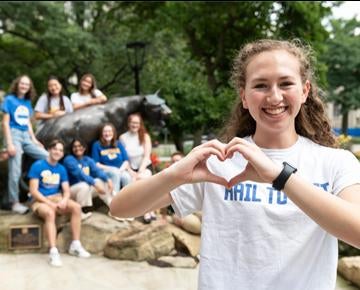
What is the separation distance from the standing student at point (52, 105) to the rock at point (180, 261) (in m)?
2.81

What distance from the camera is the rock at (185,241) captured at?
6109mm

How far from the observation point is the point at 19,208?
6.54m

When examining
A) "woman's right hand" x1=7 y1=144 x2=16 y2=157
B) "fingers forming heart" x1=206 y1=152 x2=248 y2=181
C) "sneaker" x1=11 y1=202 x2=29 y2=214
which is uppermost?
"fingers forming heart" x1=206 y1=152 x2=248 y2=181

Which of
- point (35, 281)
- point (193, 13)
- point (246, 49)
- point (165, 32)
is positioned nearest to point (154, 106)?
point (35, 281)

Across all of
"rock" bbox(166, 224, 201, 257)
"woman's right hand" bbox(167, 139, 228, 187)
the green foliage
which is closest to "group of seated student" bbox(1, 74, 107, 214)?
"rock" bbox(166, 224, 201, 257)

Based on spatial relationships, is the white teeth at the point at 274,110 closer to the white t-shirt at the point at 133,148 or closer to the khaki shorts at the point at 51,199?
the khaki shorts at the point at 51,199

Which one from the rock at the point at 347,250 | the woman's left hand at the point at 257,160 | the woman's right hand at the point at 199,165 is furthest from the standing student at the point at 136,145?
the woman's left hand at the point at 257,160

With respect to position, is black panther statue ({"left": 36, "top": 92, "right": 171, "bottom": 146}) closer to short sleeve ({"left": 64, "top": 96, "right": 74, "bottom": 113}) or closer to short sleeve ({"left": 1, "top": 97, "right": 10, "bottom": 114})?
short sleeve ({"left": 64, "top": 96, "right": 74, "bottom": 113})

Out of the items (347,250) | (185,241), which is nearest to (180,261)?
(185,241)

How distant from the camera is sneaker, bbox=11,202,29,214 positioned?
650 cm

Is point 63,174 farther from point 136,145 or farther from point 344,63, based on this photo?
point 344,63

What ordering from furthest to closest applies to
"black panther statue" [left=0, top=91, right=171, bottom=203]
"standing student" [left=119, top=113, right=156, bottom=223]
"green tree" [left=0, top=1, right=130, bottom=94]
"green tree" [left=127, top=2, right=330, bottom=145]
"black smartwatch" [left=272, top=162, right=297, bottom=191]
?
"green tree" [left=0, top=1, right=130, bottom=94], "green tree" [left=127, top=2, right=330, bottom=145], "standing student" [left=119, top=113, right=156, bottom=223], "black panther statue" [left=0, top=91, right=171, bottom=203], "black smartwatch" [left=272, top=162, right=297, bottom=191]

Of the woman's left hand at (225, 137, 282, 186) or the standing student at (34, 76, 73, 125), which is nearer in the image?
the woman's left hand at (225, 137, 282, 186)

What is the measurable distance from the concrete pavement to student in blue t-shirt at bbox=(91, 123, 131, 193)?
1.36m
